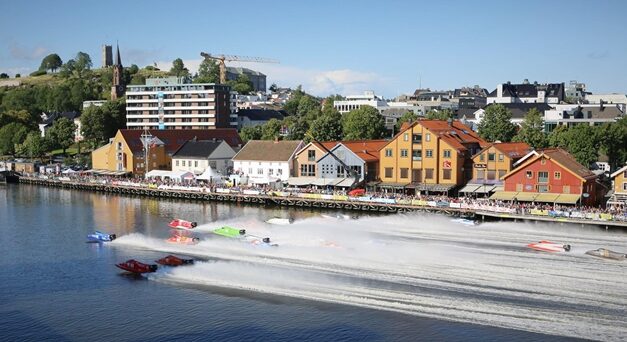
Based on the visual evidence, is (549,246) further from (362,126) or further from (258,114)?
(258,114)

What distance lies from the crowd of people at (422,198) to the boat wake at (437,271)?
9.86ft

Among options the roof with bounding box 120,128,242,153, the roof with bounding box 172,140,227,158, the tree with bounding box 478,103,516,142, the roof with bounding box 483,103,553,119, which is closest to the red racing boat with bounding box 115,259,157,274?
the roof with bounding box 172,140,227,158

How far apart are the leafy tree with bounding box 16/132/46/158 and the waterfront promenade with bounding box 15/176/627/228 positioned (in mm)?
28761

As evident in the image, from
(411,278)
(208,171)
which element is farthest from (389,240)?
(208,171)

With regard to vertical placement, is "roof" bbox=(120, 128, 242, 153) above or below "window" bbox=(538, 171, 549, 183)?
above

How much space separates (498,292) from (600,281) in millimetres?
6674

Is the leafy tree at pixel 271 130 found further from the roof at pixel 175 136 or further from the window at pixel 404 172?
the window at pixel 404 172

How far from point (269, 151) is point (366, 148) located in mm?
12266

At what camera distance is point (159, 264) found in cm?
4706

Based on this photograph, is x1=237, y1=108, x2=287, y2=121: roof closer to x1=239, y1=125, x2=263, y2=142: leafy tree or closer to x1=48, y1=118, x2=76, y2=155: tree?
x1=239, y1=125, x2=263, y2=142: leafy tree

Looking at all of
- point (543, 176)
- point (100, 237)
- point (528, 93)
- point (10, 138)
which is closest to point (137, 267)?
point (100, 237)

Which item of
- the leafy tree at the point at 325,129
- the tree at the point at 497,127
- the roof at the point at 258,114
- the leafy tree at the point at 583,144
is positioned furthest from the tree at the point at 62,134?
the leafy tree at the point at 583,144

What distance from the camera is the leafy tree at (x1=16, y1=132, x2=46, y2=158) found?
12425cm

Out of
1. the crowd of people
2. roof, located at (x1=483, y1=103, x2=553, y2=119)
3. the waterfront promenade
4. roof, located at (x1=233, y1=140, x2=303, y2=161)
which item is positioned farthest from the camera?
roof, located at (x1=483, y1=103, x2=553, y2=119)
